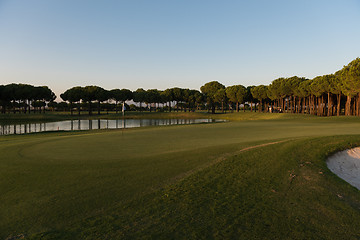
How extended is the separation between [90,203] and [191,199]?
9.71 feet

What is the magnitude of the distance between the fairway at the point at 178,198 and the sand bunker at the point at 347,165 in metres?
0.72

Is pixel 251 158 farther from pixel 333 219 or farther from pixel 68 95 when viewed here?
pixel 68 95

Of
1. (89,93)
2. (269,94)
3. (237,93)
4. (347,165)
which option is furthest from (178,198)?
(89,93)

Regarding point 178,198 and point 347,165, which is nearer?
point 178,198

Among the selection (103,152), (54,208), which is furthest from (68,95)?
(54,208)

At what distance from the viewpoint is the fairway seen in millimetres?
4816

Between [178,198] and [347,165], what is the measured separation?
992 centimetres

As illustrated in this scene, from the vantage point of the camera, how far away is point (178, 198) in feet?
20.7

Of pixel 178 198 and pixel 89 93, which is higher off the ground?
pixel 89 93

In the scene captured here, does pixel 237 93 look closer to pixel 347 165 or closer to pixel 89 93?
pixel 89 93

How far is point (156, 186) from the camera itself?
710 cm

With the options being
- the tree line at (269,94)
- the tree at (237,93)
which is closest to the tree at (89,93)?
the tree line at (269,94)

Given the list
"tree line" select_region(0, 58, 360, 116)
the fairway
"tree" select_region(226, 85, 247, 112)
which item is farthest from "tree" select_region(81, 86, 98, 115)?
the fairway

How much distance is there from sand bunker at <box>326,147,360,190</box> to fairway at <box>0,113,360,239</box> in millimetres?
723
